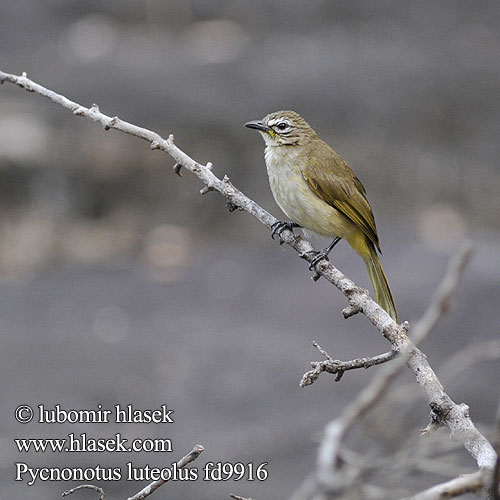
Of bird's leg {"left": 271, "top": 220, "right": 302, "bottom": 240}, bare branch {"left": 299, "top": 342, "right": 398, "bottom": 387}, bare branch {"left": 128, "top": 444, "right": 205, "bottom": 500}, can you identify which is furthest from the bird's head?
bare branch {"left": 128, "top": 444, "right": 205, "bottom": 500}

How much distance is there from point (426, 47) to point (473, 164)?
283 cm

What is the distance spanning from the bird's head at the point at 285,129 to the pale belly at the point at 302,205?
124 mm

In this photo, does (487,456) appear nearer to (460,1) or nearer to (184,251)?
(184,251)

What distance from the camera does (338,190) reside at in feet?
19.4

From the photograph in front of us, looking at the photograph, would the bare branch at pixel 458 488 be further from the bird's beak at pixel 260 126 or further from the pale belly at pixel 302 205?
the bird's beak at pixel 260 126

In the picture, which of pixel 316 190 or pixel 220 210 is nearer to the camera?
pixel 316 190

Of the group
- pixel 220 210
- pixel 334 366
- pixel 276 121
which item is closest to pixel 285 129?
pixel 276 121

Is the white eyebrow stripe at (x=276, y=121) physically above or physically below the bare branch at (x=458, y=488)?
above

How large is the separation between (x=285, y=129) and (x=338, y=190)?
0.56 metres

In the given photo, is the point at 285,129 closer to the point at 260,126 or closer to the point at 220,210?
the point at 260,126

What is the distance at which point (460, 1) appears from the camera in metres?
18.0

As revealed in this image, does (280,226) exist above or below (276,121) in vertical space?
below

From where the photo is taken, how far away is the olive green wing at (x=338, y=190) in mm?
5875

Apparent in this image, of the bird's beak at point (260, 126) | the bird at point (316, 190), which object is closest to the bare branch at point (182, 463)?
the bird at point (316, 190)
